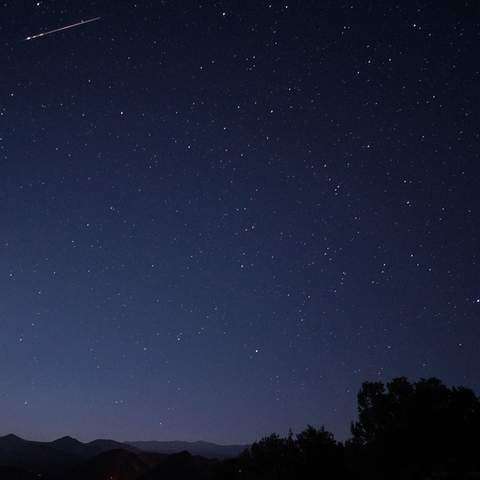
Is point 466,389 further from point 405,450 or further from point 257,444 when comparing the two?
point 257,444

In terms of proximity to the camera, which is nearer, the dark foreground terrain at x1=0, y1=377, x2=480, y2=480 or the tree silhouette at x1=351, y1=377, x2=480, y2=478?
the dark foreground terrain at x1=0, y1=377, x2=480, y2=480

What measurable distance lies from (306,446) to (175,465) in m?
81.0

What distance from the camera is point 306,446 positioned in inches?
1186

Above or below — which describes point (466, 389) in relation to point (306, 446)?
above

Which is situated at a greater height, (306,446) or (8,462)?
(306,446)

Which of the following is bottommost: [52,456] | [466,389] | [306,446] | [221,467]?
[52,456]

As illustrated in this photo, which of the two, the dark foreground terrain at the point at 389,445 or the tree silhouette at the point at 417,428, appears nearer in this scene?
the dark foreground terrain at the point at 389,445

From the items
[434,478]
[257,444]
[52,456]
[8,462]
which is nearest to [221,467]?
[257,444]

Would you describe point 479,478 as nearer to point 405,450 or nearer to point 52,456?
point 405,450

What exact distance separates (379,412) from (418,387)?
474 centimetres

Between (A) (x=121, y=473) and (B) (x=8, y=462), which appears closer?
(A) (x=121, y=473)

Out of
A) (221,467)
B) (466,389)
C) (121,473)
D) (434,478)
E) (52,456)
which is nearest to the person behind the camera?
(434,478)

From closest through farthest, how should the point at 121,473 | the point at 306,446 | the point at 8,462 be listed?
the point at 306,446 → the point at 121,473 → the point at 8,462

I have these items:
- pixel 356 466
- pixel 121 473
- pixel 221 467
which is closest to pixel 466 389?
pixel 356 466
